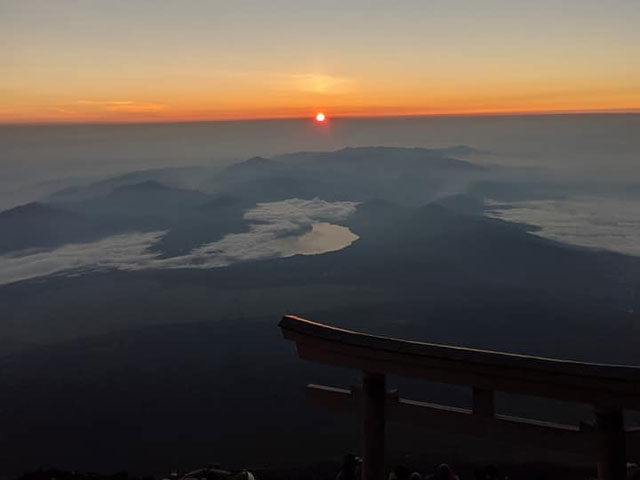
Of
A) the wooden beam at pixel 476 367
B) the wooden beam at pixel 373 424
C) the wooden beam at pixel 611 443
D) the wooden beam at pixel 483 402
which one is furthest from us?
the wooden beam at pixel 373 424

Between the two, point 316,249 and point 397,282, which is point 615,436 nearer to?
point 397,282

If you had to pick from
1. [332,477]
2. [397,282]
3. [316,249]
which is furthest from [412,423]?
[316,249]

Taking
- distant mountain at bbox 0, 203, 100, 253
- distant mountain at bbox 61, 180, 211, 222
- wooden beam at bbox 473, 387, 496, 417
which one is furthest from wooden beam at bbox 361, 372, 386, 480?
distant mountain at bbox 61, 180, 211, 222

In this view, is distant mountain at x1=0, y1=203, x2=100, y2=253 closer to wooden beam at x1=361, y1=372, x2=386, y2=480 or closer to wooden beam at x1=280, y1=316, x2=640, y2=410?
wooden beam at x1=361, y1=372, x2=386, y2=480

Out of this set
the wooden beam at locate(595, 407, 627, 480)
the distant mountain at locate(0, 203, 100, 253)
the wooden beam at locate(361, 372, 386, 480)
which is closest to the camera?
the wooden beam at locate(595, 407, 627, 480)

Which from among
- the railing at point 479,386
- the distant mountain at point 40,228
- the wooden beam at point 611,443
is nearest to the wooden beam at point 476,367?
the railing at point 479,386

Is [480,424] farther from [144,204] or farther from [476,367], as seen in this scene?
[144,204]

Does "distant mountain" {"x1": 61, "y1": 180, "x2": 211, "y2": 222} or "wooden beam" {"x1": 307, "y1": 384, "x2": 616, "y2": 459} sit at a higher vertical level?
"wooden beam" {"x1": 307, "y1": 384, "x2": 616, "y2": 459}

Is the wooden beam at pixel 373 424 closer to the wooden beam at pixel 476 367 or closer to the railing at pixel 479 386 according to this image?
the railing at pixel 479 386

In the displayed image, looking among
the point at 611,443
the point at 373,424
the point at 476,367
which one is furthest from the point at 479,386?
the point at 373,424
